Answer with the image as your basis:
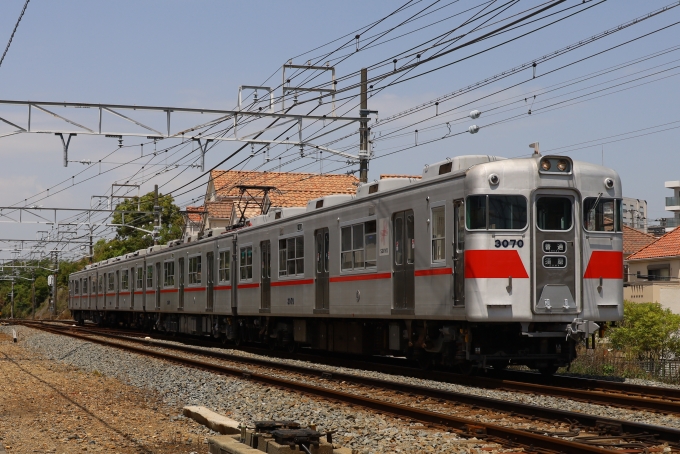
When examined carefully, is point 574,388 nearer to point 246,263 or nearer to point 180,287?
point 246,263

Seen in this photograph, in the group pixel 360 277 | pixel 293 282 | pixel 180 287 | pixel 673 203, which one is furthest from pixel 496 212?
pixel 673 203

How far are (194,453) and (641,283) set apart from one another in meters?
30.8

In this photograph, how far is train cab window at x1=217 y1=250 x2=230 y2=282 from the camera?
2492cm

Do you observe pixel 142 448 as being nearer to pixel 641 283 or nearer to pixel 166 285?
pixel 166 285

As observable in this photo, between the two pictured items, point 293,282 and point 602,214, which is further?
point 293,282

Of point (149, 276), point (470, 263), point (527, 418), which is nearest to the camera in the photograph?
point (527, 418)

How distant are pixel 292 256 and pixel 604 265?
26.5ft

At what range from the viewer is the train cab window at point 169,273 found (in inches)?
1221

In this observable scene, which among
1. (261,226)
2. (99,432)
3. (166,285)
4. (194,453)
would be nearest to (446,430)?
(194,453)

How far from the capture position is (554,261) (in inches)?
524

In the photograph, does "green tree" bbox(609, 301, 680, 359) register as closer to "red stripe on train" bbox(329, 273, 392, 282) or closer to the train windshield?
"red stripe on train" bbox(329, 273, 392, 282)

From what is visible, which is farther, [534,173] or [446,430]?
[534,173]

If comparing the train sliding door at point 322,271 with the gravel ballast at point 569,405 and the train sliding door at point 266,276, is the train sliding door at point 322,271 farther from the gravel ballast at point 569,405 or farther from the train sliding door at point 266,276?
the gravel ballast at point 569,405

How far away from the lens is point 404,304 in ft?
49.5
